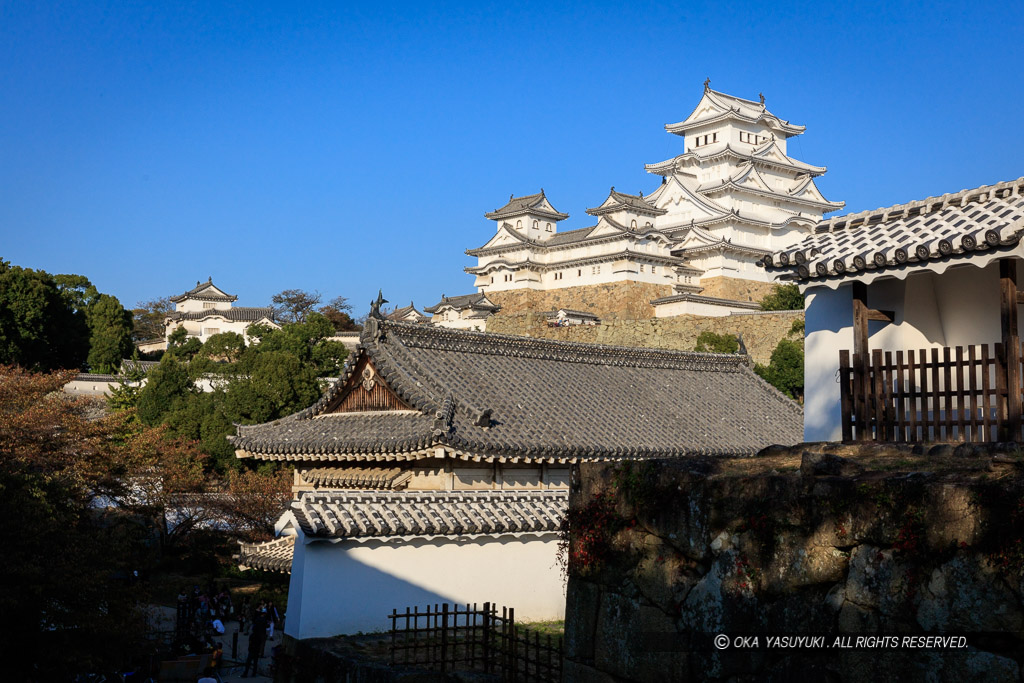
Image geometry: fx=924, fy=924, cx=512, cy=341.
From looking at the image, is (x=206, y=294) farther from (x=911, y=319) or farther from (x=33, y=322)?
(x=911, y=319)

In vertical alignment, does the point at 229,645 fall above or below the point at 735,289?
below

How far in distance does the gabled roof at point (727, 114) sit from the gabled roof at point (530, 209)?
33.1 feet

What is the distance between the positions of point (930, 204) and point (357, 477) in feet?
35.7

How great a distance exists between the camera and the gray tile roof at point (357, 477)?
15.8m

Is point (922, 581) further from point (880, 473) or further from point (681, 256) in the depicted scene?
point (681, 256)

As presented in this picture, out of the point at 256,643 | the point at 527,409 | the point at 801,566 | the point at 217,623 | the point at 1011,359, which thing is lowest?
the point at 217,623

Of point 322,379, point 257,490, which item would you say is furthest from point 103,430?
point 322,379

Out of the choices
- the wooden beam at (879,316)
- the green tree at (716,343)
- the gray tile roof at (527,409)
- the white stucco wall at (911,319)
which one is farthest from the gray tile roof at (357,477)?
the green tree at (716,343)

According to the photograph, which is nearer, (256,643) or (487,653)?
(487,653)

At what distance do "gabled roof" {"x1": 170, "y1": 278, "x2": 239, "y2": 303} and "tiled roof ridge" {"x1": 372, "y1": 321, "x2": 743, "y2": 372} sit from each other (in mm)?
65510

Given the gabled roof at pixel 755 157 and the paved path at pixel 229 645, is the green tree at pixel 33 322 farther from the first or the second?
the gabled roof at pixel 755 157

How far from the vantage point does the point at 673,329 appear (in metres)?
51.5

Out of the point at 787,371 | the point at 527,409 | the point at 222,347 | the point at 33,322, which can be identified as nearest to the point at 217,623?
the point at 527,409

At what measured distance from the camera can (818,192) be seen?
206 ft
